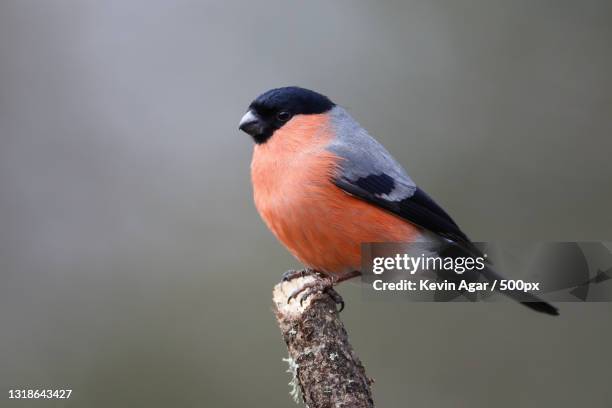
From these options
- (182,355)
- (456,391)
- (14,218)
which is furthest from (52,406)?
(456,391)

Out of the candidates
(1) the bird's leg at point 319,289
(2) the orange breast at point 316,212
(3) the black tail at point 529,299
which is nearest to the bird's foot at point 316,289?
(1) the bird's leg at point 319,289

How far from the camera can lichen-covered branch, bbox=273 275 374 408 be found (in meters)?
3.12

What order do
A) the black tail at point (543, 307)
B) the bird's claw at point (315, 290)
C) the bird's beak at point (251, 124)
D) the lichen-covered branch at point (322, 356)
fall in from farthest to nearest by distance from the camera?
the bird's beak at point (251, 124), the black tail at point (543, 307), the bird's claw at point (315, 290), the lichen-covered branch at point (322, 356)

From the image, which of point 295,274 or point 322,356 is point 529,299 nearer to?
point 295,274

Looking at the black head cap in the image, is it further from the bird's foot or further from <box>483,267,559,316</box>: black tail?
<box>483,267,559,316</box>: black tail

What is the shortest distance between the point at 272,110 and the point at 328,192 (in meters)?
0.68

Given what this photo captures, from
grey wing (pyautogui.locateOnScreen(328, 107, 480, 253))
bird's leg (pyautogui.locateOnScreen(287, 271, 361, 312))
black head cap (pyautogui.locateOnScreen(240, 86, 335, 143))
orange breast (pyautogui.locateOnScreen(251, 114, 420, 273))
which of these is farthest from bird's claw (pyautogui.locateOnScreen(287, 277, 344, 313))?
black head cap (pyautogui.locateOnScreen(240, 86, 335, 143))

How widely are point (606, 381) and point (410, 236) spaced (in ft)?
10.8

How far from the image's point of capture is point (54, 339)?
6.58 metres

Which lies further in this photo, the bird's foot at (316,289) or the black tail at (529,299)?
the black tail at (529,299)
